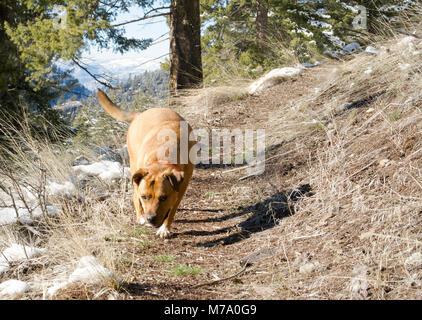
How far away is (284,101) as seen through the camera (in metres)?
8.40

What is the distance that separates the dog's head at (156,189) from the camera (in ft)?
13.5

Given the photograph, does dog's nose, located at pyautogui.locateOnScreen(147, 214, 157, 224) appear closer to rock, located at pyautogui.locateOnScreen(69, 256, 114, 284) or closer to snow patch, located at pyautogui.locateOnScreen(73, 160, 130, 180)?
rock, located at pyautogui.locateOnScreen(69, 256, 114, 284)

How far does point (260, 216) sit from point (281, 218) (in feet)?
1.04

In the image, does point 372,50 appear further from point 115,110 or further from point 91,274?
point 91,274

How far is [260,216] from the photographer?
481cm

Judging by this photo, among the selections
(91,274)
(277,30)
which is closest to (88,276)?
(91,274)

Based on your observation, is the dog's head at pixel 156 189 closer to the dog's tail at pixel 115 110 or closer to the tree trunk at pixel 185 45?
the dog's tail at pixel 115 110

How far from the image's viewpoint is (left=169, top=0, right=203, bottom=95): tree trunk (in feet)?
30.9

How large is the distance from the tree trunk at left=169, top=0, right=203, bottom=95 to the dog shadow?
531cm

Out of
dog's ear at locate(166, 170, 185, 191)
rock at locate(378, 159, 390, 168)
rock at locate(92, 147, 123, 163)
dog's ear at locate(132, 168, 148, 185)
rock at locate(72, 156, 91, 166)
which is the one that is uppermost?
dog's ear at locate(132, 168, 148, 185)

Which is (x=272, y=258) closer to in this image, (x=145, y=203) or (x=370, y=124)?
(x=145, y=203)

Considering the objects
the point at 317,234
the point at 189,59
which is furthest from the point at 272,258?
the point at 189,59

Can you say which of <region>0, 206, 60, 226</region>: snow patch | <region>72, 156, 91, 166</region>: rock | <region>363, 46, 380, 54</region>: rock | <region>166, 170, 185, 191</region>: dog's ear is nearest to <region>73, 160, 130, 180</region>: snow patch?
<region>72, 156, 91, 166</region>: rock

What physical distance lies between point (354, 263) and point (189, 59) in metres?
7.60
